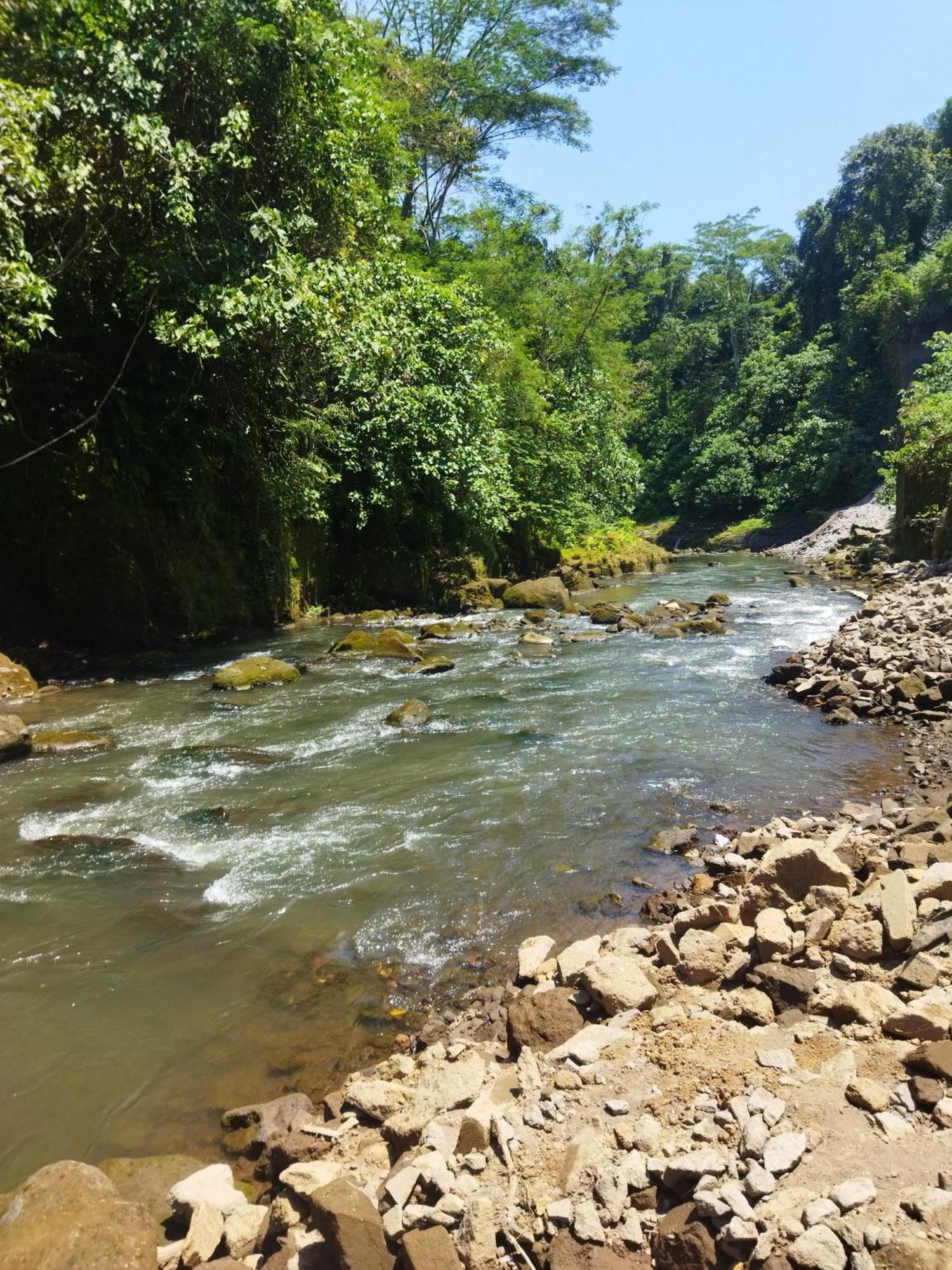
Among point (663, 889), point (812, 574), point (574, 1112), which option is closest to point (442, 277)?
point (812, 574)

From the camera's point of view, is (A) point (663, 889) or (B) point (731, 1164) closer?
(B) point (731, 1164)

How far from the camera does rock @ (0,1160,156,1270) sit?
8.26 ft

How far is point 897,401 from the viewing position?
38281mm

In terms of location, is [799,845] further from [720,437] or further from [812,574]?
[720,437]

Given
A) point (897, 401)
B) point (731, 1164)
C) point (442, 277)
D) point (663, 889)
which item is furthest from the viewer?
point (897, 401)

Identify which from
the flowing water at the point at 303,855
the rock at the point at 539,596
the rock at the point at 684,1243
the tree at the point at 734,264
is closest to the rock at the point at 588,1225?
the rock at the point at 684,1243

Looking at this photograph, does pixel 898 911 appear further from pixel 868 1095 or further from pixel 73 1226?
pixel 73 1226

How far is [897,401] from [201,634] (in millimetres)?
36803

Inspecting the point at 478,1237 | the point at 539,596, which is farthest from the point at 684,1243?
the point at 539,596

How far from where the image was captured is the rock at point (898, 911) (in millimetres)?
3559

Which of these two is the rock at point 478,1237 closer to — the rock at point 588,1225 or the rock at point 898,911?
the rock at point 588,1225

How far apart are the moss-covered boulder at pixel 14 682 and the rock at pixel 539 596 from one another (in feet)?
39.2

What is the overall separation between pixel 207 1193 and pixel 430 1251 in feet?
3.43

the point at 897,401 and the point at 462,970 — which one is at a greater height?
the point at 897,401
